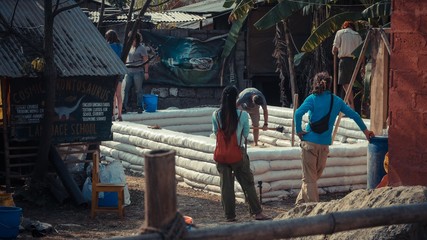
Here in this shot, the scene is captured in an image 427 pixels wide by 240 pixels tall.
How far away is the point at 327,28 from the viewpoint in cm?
1930

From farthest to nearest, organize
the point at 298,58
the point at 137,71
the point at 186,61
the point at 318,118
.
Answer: the point at 186,61 < the point at 298,58 < the point at 137,71 < the point at 318,118

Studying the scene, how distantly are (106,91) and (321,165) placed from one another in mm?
3206

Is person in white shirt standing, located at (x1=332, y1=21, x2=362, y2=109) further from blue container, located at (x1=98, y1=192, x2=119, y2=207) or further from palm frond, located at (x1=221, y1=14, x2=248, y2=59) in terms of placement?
blue container, located at (x1=98, y1=192, x2=119, y2=207)

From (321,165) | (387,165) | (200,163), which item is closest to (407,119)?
(387,165)

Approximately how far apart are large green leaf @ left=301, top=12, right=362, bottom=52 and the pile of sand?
10.5 meters

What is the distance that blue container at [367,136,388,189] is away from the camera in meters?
11.4

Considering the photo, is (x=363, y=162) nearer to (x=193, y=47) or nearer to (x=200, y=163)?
(x=200, y=163)

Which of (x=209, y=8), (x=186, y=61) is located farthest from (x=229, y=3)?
(x=209, y=8)

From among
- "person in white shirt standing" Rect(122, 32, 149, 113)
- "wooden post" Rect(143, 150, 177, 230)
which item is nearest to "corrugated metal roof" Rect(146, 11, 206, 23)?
"person in white shirt standing" Rect(122, 32, 149, 113)

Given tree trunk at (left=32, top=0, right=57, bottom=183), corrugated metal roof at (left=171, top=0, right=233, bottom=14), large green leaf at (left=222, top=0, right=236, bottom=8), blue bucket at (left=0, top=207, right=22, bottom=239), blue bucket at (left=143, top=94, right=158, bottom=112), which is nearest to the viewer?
blue bucket at (left=0, top=207, right=22, bottom=239)

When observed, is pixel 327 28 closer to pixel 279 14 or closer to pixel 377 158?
pixel 279 14

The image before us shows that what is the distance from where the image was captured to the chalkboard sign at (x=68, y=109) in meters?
12.8

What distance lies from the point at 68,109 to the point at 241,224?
25.7 ft

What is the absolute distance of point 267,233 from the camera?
576 centimetres
